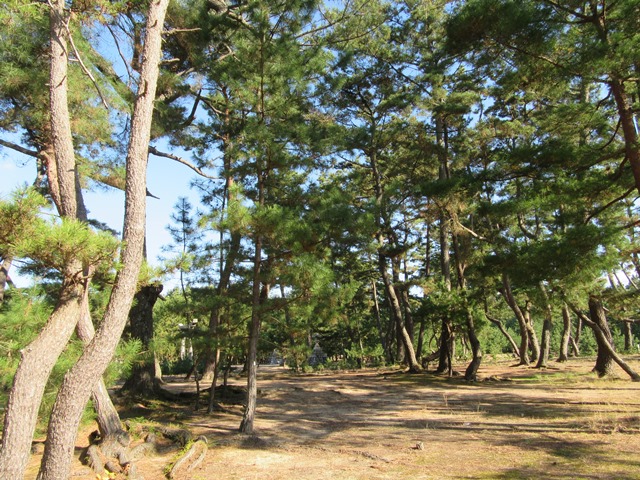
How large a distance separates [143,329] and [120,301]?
19.9 ft

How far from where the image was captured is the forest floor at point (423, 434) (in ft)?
15.6

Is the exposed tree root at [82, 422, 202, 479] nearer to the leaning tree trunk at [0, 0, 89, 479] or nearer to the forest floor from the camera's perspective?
the forest floor

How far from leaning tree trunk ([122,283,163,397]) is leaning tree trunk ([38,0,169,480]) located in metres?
5.53

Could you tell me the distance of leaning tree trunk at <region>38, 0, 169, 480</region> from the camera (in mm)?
3627

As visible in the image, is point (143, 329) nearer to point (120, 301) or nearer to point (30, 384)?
point (120, 301)

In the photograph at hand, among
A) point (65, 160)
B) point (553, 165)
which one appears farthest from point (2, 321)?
point (553, 165)

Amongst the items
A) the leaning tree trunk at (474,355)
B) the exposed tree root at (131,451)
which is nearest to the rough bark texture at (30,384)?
the exposed tree root at (131,451)

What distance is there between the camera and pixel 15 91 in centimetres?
655

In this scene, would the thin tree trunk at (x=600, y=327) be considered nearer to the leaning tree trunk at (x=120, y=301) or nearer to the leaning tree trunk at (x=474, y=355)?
the leaning tree trunk at (x=474, y=355)

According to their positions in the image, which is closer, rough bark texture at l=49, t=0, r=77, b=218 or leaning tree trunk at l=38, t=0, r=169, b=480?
leaning tree trunk at l=38, t=0, r=169, b=480

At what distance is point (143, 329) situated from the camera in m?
9.46

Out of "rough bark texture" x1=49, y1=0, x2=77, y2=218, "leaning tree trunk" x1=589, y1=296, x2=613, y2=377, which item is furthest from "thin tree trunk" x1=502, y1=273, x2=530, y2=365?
"rough bark texture" x1=49, y1=0, x2=77, y2=218

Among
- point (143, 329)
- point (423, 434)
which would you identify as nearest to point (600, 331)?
point (423, 434)

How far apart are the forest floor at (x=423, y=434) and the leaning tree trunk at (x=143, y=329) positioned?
777mm
